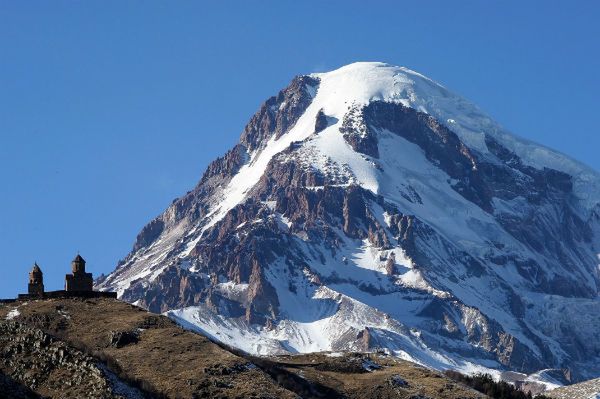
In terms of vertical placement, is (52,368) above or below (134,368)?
below

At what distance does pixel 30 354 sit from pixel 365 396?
48.7 m

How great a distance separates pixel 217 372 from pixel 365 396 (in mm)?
24533

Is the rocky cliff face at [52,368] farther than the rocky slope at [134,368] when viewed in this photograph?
No

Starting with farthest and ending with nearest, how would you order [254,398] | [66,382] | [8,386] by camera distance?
[254,398] → [66,382] → [8,386]

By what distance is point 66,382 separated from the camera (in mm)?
160375

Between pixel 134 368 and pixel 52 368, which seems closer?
pixel 52 368

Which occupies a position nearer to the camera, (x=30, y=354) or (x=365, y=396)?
(x=30, y=354)

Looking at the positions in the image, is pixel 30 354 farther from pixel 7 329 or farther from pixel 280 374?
pixel 280 374

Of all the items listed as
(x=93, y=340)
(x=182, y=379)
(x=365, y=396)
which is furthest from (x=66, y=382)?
(x=365, y=396)

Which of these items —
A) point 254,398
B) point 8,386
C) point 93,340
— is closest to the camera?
point 8,386

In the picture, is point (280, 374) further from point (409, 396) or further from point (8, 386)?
point (8, 386)

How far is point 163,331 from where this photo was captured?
653 feet

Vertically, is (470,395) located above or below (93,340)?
below

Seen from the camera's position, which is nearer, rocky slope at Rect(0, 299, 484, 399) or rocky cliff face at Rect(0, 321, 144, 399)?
rocky cliff face at Rect(0, 321, 144, 399)
